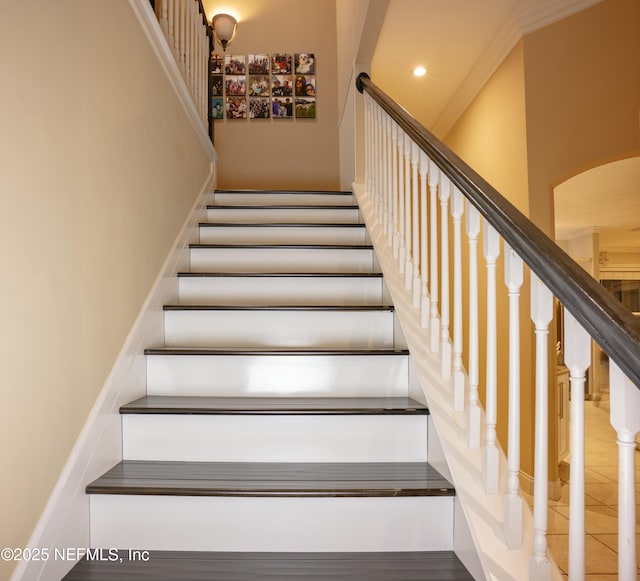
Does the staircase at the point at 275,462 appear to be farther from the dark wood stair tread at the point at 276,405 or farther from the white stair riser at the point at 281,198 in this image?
the white stair riser at the point at 281,198

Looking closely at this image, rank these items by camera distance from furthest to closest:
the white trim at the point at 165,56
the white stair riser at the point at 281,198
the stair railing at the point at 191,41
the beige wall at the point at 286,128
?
the beige wall at the point at 286,128 → the white stair riser at the point at 281,198 → the stair railing at the point at 191,41 → the white trim at the point at 165,56

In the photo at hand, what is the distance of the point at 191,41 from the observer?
277 cm

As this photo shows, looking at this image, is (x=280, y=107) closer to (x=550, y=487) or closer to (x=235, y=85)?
(x=235, y=85)

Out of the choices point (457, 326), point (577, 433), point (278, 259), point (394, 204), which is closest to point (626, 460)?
point (577, 433)

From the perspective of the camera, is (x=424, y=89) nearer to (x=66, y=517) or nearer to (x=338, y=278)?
(x=338, y=278)

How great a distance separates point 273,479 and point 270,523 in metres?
0.11

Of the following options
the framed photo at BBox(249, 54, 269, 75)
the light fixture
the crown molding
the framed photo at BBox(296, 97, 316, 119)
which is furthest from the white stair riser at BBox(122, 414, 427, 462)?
the framed photo at BBox(249, 54, 269, 75)

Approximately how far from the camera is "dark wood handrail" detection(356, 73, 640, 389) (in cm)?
62

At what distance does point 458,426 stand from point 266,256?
1.45 m

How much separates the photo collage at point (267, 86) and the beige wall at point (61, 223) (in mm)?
3269

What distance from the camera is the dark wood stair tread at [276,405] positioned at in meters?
1.39

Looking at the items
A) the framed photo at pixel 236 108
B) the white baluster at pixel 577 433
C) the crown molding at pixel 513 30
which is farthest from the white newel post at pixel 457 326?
the framed photo at pixel 236 108

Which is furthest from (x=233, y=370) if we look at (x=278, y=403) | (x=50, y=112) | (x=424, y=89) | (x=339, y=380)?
(x=424, y=89)

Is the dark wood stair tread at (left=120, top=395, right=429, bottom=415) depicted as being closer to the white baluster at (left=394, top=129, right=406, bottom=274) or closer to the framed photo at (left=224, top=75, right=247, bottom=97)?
the white baluster at (left=394, top=129, right=406, bottom=274)
